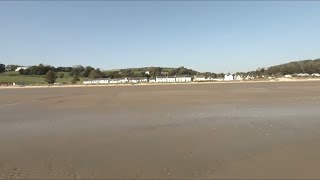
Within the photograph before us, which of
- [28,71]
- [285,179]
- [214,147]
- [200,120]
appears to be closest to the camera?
[285,179]

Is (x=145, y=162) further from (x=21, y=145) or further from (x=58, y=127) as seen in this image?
(x=58, y=127)

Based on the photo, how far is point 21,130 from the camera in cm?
1444

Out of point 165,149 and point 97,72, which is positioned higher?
point 97,72

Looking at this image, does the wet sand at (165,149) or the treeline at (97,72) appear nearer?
the wet sand at (165,149)

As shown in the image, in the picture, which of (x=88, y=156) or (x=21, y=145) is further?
(x=21, y=145)

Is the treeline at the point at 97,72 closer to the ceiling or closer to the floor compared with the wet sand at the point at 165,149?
closer to the ceiling

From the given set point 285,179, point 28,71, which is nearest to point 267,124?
point 285,179

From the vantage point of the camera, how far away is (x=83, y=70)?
6944 inches

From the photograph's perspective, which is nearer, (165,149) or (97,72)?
(165,149)

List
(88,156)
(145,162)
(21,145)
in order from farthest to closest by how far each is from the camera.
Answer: (21,145) → (88,156) → (145,162)

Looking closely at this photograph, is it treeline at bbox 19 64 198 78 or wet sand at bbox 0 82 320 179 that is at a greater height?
treeline at bbox 19 64 198 78

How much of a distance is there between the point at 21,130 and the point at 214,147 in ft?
28.6

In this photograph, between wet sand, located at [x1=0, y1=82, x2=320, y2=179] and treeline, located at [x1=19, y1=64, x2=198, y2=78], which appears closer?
wet sand, located at [x1=0, y1=82, x2=320, y2=179]

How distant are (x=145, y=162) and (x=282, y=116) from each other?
35.1 feet
